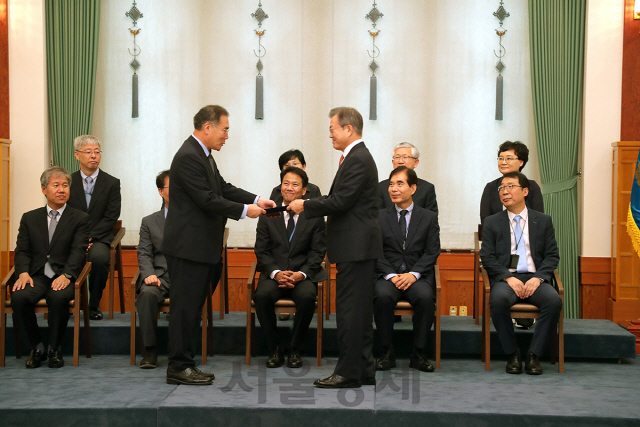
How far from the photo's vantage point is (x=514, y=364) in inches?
155

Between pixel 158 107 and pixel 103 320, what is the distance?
7.35 feet

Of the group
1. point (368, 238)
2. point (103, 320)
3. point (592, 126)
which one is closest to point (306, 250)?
point (368, 238)

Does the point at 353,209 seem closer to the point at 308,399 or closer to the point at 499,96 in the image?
the point at 308,399

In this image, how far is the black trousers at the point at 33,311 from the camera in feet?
13.2

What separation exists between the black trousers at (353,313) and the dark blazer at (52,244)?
1828 millimetres

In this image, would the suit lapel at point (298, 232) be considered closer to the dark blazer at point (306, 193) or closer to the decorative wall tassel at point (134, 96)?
the dark blazer at point (306, 193)

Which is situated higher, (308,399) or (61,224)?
(61,224)

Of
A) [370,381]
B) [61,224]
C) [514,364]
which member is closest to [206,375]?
[370,381]

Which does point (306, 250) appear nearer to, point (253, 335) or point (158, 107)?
point (253, 335)

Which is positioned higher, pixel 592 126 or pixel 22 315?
pixel 592 126

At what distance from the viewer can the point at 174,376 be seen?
356cm

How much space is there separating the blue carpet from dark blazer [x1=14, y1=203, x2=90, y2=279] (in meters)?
0.66

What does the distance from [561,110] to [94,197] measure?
3.87m

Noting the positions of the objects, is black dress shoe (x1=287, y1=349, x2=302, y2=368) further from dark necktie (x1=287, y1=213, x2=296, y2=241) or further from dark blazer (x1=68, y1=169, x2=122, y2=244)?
dark blazer (x1=68, y1=169, x2=122, y2=244)
